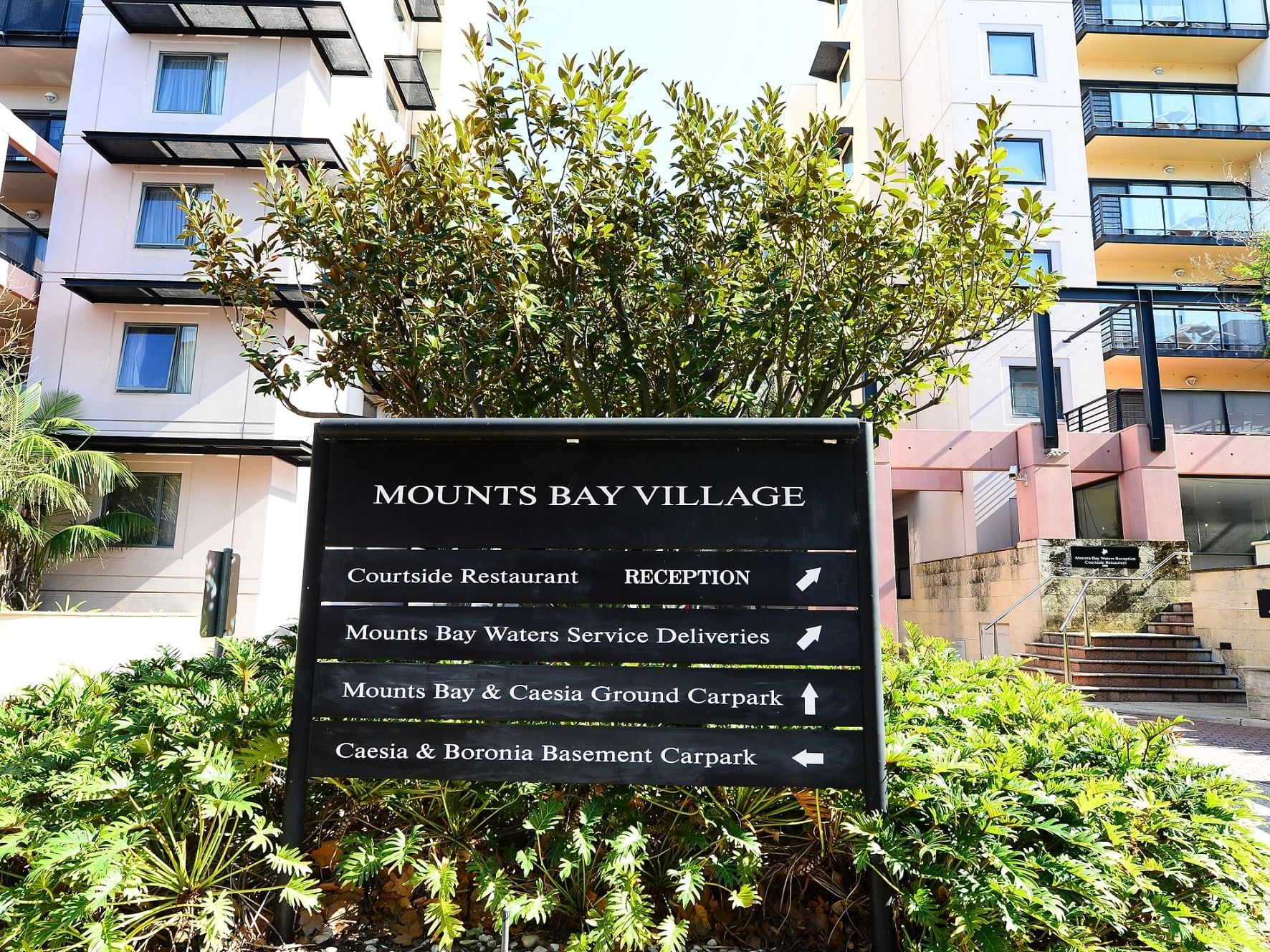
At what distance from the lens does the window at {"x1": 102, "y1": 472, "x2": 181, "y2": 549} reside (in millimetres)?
17094

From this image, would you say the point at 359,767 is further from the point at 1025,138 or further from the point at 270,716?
the point at 1025,138

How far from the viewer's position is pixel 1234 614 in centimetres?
1622

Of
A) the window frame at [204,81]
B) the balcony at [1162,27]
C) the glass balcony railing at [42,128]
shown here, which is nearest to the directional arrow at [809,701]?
the window frame at [204,81]

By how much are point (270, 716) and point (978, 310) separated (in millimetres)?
5002

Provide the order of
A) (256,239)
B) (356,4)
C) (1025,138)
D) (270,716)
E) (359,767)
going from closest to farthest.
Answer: (359,767) → (270,716) → (256,239) → (356,4) → (1025,138)

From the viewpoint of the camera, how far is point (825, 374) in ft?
19.8

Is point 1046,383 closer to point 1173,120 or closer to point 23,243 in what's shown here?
point 1173,120

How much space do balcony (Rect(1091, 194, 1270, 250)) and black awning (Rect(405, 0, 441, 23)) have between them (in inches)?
802

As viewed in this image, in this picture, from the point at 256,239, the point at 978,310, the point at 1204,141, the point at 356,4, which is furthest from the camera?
the point at 1204,141

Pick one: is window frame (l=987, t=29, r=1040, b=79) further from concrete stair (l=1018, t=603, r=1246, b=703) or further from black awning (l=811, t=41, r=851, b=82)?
concrete stair (l=1018, t=603, r=1246, b=703)

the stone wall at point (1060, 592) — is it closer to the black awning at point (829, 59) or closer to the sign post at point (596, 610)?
the sign post at point (596, 610)

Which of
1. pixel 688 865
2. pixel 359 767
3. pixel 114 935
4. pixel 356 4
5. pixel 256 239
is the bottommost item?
pixel 114 935

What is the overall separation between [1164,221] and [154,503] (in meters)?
28.6

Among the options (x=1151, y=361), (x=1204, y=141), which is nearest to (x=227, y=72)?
(x=1151, y=361)
